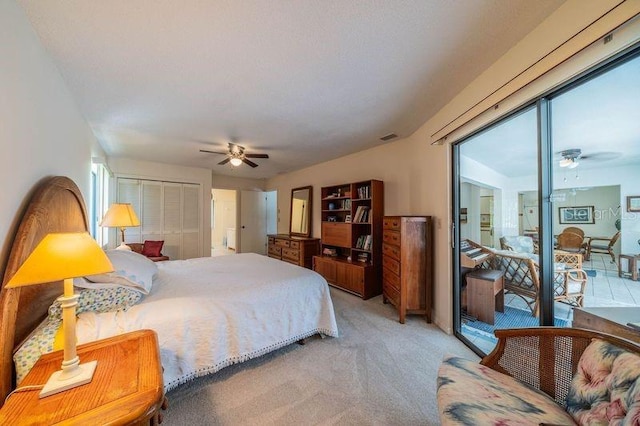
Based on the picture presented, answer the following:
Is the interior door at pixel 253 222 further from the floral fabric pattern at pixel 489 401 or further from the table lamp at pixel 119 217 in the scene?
the floral fabric pattern at pixel 489 401

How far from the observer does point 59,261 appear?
92 cm

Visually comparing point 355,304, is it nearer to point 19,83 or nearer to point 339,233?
point 339,233

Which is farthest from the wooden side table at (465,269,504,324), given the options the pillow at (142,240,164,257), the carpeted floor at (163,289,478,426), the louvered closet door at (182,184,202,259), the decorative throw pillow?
the louvered closet door at (182,184,202,259)

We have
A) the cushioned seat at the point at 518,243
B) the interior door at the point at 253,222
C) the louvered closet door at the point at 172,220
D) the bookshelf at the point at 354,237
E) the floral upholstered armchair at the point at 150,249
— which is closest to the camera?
the cushioned seat at the point at 518,243

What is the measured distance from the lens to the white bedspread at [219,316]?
1.57m

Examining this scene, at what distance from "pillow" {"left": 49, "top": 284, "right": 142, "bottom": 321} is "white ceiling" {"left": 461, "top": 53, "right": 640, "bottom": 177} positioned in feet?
9.51

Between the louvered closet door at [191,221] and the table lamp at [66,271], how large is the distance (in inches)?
183

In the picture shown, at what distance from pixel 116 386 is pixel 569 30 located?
2709 mm

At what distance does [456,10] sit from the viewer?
1319 millimetres

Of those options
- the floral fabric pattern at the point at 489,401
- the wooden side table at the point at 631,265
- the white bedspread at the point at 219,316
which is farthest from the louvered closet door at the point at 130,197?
the wooden side table at the point at 631,265

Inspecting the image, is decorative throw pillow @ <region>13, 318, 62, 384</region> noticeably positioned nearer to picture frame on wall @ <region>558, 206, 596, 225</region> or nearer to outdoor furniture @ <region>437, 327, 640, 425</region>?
outdoor furniture @ <region>437, 327, 640, 425</region>

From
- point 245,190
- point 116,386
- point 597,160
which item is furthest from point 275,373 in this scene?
point 245,190

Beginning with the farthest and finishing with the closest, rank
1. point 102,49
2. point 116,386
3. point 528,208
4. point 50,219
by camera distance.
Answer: point 528,208 < point 102,49 < point 50,219 < point 116,386

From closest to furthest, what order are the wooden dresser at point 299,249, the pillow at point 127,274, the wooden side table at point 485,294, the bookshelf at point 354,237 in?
the pillow at point 127,274
the wooden side table at point 485,294
the bookshelf at point 354,237
the wooden dresser at point 299,249
